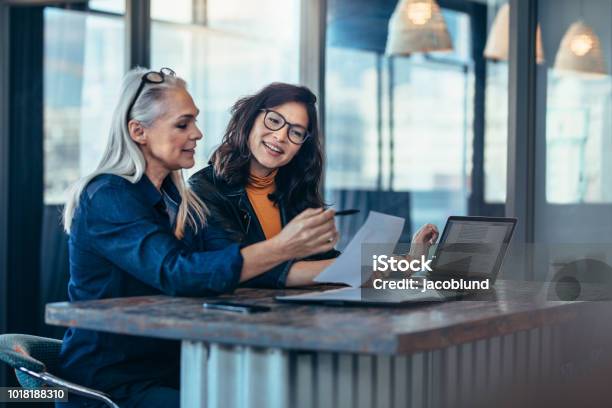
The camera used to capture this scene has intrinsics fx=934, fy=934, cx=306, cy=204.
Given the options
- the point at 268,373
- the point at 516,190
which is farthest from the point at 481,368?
the point at 516,190

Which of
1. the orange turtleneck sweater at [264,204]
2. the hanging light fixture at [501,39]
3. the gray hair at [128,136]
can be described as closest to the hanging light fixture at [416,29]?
the hanging light fixture at [501,39]

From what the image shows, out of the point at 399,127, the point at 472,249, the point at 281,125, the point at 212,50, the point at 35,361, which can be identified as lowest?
the point at 35,361

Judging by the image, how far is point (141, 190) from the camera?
2.62 metres

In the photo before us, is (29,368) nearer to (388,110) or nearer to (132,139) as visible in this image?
(132,139)

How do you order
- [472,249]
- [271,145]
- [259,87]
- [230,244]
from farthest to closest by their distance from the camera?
1. [259,87]
2. [271,145]
3. [230,244]
4. [472,249]

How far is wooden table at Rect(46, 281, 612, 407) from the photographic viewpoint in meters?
1.94

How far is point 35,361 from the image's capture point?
2514 millimetres

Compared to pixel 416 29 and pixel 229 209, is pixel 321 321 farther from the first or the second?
pixel 416 29

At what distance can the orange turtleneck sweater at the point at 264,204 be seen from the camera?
10.6 ft

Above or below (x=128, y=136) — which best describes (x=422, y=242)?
below

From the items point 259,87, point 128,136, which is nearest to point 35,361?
point 128,136

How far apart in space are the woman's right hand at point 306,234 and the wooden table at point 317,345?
0.50 feet

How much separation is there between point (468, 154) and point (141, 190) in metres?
3.31

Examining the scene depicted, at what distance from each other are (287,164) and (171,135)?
2.52 feet
